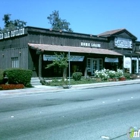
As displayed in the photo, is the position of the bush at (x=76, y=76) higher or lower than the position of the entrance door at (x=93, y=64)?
lower

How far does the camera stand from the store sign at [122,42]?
33.4 meters

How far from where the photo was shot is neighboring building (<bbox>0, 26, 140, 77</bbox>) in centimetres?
2461

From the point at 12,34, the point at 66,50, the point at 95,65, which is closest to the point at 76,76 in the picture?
the point at 66,50

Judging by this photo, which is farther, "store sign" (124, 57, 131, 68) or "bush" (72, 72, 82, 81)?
"store sign" (124, 57, 131, 68)

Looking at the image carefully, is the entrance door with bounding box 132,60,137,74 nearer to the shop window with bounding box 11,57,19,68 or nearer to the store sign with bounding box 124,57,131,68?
the store sign with bounding box 124,57,131,68

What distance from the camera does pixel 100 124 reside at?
7188mm

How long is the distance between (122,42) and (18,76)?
61.9 ft

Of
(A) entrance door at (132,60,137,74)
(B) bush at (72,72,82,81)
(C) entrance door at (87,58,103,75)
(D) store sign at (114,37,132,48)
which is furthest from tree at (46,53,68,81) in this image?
(A) entrance door at (132,60,137,74)

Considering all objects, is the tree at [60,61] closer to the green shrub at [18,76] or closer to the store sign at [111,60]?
the green shrub at [18,76]

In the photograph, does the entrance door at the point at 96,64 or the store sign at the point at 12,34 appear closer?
the store sign at the point at 12,34

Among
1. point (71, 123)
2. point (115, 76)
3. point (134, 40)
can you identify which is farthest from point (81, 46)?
point (71, 123)

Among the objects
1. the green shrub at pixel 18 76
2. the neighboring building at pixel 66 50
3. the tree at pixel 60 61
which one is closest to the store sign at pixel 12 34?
the neighboring building at pixel 66 50

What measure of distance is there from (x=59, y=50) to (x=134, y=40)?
1545 cm

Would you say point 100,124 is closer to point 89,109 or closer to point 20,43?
point 89,109
